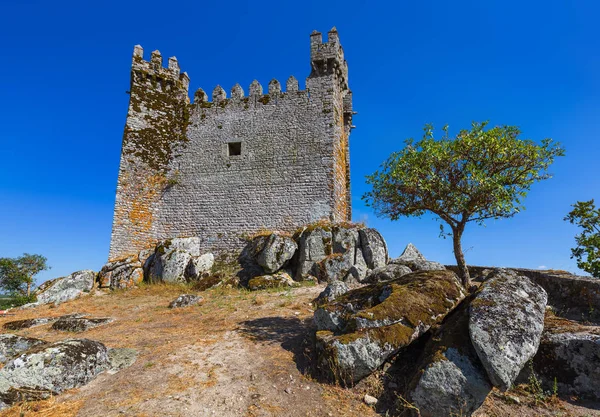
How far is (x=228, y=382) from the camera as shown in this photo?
16.2ft

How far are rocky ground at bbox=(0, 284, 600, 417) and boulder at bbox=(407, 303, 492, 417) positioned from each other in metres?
0.49

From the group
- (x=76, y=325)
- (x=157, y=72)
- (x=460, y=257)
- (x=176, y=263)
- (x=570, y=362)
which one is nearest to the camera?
(x=570, y=362)

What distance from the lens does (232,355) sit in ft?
19.6

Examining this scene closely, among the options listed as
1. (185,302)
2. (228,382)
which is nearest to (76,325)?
(185,302)

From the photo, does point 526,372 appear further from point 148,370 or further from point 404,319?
point 148,370

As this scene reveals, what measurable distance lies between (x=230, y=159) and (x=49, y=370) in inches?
586

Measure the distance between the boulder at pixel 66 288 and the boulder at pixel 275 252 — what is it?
348 inches

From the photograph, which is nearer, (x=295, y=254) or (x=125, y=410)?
(x=125, y=410)

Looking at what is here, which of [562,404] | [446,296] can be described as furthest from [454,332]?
[562,404]

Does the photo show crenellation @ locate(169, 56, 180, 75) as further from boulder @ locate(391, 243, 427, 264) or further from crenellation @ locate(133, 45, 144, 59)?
boulder @ locate(391, 243, 427, 264)

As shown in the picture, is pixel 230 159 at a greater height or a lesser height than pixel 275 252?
greater

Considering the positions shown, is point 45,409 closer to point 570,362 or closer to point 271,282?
point 570,362

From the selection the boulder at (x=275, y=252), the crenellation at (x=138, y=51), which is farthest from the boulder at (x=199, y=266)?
the crenellation at (x=138, y=51)

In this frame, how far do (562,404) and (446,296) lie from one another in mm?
2170
